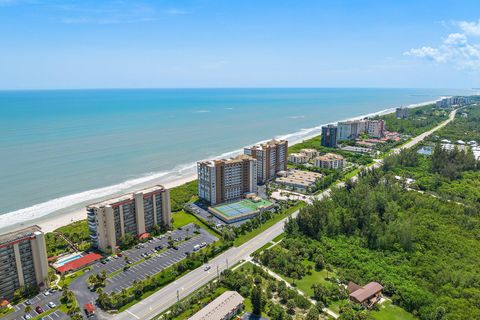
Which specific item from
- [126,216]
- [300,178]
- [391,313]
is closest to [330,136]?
[300,178]

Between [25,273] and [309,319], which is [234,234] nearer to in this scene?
[309,319]

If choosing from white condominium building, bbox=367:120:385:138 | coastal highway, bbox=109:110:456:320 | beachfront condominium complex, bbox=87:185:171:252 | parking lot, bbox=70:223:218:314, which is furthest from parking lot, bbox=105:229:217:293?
white condominium building, bbox=367:120:385:138

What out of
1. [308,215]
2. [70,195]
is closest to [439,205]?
Result: [308,215]

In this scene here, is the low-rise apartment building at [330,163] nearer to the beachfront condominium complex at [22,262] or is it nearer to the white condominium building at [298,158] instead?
the white condominium building at [298,158]

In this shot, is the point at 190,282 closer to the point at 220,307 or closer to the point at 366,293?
the point at 220,307

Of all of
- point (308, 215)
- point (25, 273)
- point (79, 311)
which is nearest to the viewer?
point (79, 311)

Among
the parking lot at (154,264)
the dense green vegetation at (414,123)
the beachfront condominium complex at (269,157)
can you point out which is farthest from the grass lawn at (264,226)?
the dense green vegetation at (414,123)

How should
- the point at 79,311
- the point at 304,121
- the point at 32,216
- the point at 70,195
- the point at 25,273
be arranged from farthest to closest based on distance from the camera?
1. the point at 304,121
2. the point at 70,195
3. the point at 32,216
4. the point at 25,273
5. the point at 79,311
